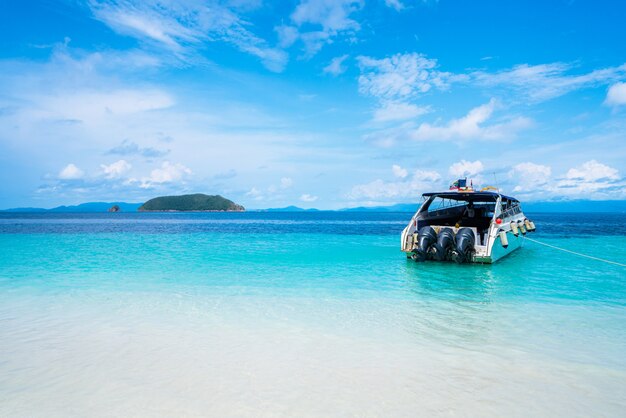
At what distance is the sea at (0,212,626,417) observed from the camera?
4734 millimetres

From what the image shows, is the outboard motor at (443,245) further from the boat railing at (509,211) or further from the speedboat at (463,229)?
the boat railing at (509,211)

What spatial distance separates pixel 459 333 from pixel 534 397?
261 cm

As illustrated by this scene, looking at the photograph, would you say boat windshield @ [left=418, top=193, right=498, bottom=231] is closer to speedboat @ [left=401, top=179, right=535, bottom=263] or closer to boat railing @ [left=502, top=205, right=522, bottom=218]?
speedboat @ [left=401, top=179, right=535, bottom=263]

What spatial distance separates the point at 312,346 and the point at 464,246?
10.9 metres

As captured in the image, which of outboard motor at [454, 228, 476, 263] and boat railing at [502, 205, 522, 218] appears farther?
boat railing at [502, 205, 522, 218]

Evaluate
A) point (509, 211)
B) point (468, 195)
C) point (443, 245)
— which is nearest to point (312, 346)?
point (443, 245)

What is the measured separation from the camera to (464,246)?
51.7 ft

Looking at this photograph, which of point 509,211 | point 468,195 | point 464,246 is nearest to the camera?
point 464,246

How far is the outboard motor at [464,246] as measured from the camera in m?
15.8

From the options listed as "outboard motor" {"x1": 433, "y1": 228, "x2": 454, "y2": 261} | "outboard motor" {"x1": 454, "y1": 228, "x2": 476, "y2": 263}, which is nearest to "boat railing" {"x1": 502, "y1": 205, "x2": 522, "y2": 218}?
"outboard motor" {"x1": 454, "y1": 228, "x2": 476, "y2": 263}

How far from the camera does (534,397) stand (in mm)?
4840

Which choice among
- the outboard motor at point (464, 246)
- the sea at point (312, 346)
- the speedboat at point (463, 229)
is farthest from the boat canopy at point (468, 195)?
the sea at point (312, 346)

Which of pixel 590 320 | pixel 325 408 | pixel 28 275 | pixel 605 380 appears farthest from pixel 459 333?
pixel 28 275

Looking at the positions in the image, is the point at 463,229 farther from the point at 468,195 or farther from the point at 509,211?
the point at 509,211
